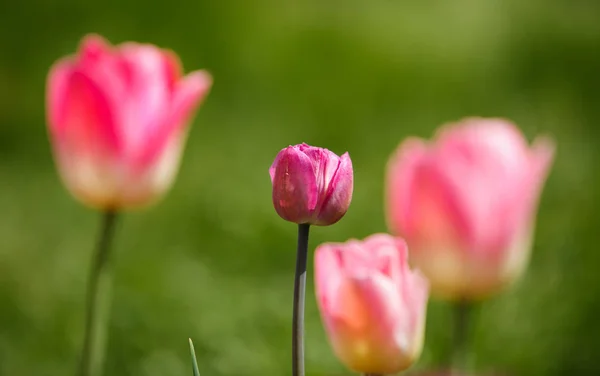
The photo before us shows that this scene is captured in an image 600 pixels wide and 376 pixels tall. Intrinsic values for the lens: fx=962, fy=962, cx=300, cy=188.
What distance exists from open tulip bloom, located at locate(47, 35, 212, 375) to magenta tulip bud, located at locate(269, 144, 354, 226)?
15.3 inches

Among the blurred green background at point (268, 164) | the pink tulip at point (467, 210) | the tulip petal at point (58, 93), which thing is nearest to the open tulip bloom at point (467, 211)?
the pink tulip at point (467, 210)

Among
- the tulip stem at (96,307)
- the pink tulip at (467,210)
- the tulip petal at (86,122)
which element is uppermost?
the tulip petal at (86,122)

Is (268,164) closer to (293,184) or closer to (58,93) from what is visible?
(58,93)

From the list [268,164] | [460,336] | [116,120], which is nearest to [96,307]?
[116,120]

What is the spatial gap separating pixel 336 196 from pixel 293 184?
0.09 ft

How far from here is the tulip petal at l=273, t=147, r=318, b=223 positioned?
1.78ft

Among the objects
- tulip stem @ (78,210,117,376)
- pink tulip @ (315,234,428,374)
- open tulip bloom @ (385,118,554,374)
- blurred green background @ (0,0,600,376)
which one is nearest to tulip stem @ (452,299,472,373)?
open tulip bloom @ (385,118,554,374)

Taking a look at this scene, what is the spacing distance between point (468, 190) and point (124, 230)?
157cm

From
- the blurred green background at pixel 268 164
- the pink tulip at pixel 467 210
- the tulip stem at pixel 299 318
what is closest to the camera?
the tulip stem at pixel 299 318

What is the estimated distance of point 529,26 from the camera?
12.0ft

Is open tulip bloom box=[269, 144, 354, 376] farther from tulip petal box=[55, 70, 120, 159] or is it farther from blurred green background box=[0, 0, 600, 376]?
blurred green background box=[0, 0, 600, 376]

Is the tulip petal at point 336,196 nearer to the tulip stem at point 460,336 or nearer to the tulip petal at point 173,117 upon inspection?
the tulip stem at point 460,336

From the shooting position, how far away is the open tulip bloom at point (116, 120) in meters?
0.92

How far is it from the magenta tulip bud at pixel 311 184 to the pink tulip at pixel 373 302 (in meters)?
0.05
